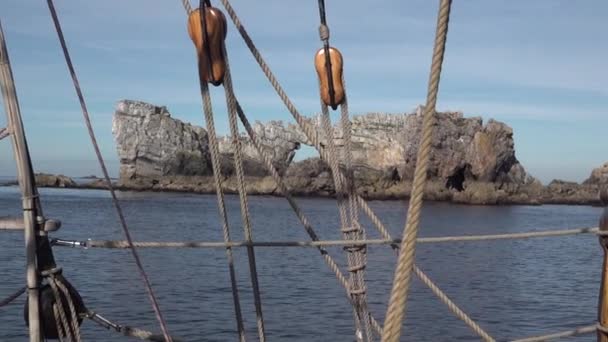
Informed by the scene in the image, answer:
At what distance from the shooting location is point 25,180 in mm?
3018

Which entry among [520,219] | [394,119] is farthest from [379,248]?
[394,119]

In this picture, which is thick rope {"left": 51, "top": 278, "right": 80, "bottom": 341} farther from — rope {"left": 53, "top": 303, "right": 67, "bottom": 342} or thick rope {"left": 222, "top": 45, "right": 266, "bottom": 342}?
thick rope {"left": 222, "top": 45, "right": 266, "bottom": 342}

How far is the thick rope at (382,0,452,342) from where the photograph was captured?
2.20 meters

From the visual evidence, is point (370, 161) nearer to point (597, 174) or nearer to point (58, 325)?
point (597, 174)

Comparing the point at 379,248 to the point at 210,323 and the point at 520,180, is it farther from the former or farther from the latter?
the point at 520,180

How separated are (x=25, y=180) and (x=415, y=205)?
1.51 metres

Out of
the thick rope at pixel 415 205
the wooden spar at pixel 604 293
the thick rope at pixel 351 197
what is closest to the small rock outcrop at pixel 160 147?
the thick rope at pixel 351 197

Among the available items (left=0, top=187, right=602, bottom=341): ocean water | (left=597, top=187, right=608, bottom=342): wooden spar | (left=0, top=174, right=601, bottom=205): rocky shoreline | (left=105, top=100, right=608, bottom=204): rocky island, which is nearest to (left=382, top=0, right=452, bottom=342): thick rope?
(left=597, top=187, right=608, bottom=342): wooden spar

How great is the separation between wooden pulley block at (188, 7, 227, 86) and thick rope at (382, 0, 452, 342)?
1726mm

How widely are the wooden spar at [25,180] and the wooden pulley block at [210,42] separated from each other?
974 mm

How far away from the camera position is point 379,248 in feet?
117

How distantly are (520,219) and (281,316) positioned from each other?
154 feet

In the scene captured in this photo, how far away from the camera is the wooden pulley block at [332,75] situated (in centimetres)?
430

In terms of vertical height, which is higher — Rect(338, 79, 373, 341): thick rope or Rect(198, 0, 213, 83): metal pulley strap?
Rect(198, 0, 213, 83): metal pulley strap
